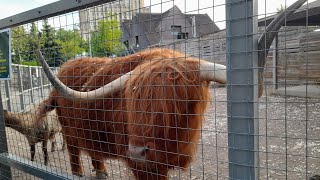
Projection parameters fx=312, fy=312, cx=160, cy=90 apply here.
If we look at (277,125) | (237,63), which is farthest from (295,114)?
(237,63)

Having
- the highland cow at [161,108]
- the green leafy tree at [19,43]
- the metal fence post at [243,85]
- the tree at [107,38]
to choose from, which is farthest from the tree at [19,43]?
the metal fence post at [243,85]

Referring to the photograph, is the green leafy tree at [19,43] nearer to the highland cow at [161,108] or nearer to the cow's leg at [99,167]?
the highland cow at [161,108]

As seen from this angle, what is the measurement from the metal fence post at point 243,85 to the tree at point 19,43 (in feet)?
8.37

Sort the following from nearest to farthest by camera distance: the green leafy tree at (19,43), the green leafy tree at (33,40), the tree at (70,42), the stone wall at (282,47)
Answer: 1. the stone wall at (282,47)
2. the tree at (70,42)
3. the green leafy tree at (33,40)
4. the green leafy tree at (19,43)

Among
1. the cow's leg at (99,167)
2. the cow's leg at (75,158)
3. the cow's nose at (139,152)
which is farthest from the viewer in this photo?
the cow's leg at (99,167)

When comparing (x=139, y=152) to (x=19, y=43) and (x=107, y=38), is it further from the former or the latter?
(x=19, y=43)

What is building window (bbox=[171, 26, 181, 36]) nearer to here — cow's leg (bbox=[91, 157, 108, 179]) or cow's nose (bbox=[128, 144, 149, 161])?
→ cow's nose (bbox=[128, 144, 149, 161])

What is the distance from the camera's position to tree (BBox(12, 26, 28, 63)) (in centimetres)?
346

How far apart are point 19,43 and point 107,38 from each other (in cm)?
162

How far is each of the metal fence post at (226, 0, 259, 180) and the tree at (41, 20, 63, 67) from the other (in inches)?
75.2

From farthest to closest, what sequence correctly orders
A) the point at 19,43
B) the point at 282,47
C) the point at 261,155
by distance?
the point at 261,155 → the point at 19,43 → the point at 282,47

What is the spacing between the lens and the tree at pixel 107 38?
2.43 meters

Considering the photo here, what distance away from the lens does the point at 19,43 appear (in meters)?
3.62

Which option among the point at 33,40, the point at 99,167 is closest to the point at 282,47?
the point at 33,40
